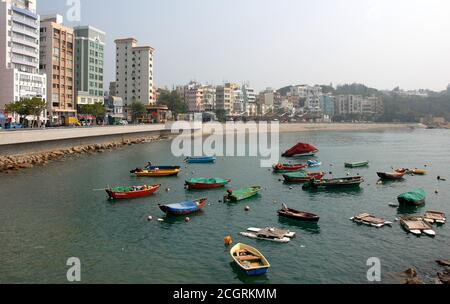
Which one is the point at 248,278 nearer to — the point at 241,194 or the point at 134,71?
the point at 241,194

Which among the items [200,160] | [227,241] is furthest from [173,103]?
[227,241]

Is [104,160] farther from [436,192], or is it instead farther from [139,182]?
[436,192]

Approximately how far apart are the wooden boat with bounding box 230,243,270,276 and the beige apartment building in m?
104

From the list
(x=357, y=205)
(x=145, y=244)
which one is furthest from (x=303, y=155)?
(x=145, y=244)

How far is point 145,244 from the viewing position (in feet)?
88.7

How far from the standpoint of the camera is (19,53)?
331 ft

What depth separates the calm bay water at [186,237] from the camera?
888 inches

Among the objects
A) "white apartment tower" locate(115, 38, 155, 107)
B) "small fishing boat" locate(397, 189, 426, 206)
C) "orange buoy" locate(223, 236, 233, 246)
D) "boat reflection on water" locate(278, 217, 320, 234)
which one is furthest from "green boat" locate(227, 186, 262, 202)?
"white apartment tower" locate(115, 38, 155, 107)

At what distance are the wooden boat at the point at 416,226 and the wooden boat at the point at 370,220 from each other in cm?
129

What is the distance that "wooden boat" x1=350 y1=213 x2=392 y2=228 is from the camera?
31.5m

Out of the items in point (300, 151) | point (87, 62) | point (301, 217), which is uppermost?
point (87, 62)

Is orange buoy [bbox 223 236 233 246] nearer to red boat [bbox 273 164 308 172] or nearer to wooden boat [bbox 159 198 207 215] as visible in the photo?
wooden boat [bbox 159 198 207 215]

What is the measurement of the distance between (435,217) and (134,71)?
155 m
